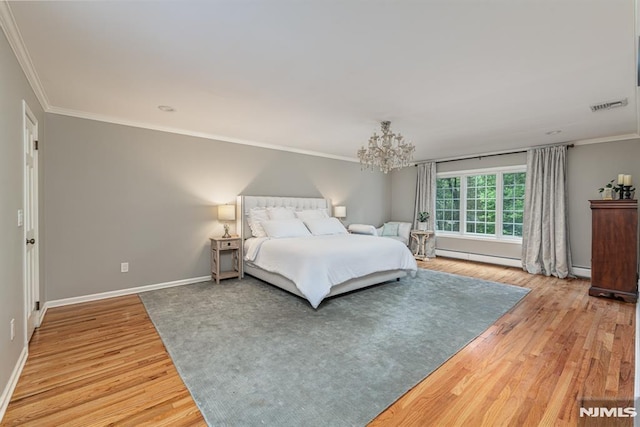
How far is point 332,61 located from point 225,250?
3.39 meters

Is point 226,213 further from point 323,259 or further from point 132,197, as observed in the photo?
point 323,259

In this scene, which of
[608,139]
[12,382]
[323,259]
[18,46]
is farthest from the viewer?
[608,139]

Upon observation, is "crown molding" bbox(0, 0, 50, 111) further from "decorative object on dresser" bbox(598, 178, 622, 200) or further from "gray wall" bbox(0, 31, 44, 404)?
"decorative object on dresser" bbox(598, 178, 622, 200)

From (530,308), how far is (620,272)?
61.0 inches

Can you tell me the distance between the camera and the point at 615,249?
390 centimetres

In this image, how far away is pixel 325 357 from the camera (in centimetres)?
229

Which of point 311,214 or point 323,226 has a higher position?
point 311,214

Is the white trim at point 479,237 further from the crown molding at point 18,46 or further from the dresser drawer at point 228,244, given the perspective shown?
the crown molding at point 18,46

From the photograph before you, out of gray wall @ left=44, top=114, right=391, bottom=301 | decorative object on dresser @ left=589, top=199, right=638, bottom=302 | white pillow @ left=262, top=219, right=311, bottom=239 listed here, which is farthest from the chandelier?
decorative object on dresser @ left=589, top=199, right=638, bottom=302

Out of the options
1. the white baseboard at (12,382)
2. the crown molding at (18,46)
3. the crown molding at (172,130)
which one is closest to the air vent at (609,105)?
the crown molding at (172,130)

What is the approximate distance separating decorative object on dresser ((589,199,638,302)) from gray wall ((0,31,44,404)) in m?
6.15

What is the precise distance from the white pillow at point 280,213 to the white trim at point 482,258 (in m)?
3.86

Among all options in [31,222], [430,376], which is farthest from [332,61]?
[31,222]

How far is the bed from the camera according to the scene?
133 inches
